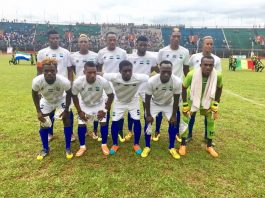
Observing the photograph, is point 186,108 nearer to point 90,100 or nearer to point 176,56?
point 176,56

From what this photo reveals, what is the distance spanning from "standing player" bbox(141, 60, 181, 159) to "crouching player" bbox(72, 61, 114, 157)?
2.73 ft

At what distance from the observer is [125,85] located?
6.03 meters

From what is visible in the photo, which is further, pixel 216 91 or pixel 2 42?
pixel 2 42

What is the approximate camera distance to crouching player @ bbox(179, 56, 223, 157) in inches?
226

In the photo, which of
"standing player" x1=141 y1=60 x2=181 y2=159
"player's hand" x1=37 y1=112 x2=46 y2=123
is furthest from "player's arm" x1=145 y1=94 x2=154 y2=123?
"player's hand" x1=37 y1=112 x2=46 y2=123

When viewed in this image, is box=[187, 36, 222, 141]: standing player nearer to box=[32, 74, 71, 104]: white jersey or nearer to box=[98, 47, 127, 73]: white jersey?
box=[98, 47, 127, 73]: white jersey

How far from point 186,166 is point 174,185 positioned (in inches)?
33.9

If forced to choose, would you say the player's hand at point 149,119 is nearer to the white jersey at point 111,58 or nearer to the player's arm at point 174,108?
the player's arm at point 174,108

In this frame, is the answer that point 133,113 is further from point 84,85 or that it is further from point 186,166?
point 186,166

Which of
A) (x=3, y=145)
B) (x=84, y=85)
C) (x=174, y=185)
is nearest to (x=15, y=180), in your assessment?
(x=3, y=145)

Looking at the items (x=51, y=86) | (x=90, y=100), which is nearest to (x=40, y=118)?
(x=51, y=86)

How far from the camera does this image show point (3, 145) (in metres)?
6.21

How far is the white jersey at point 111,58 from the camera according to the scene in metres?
6.73

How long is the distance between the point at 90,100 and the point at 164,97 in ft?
5.16
